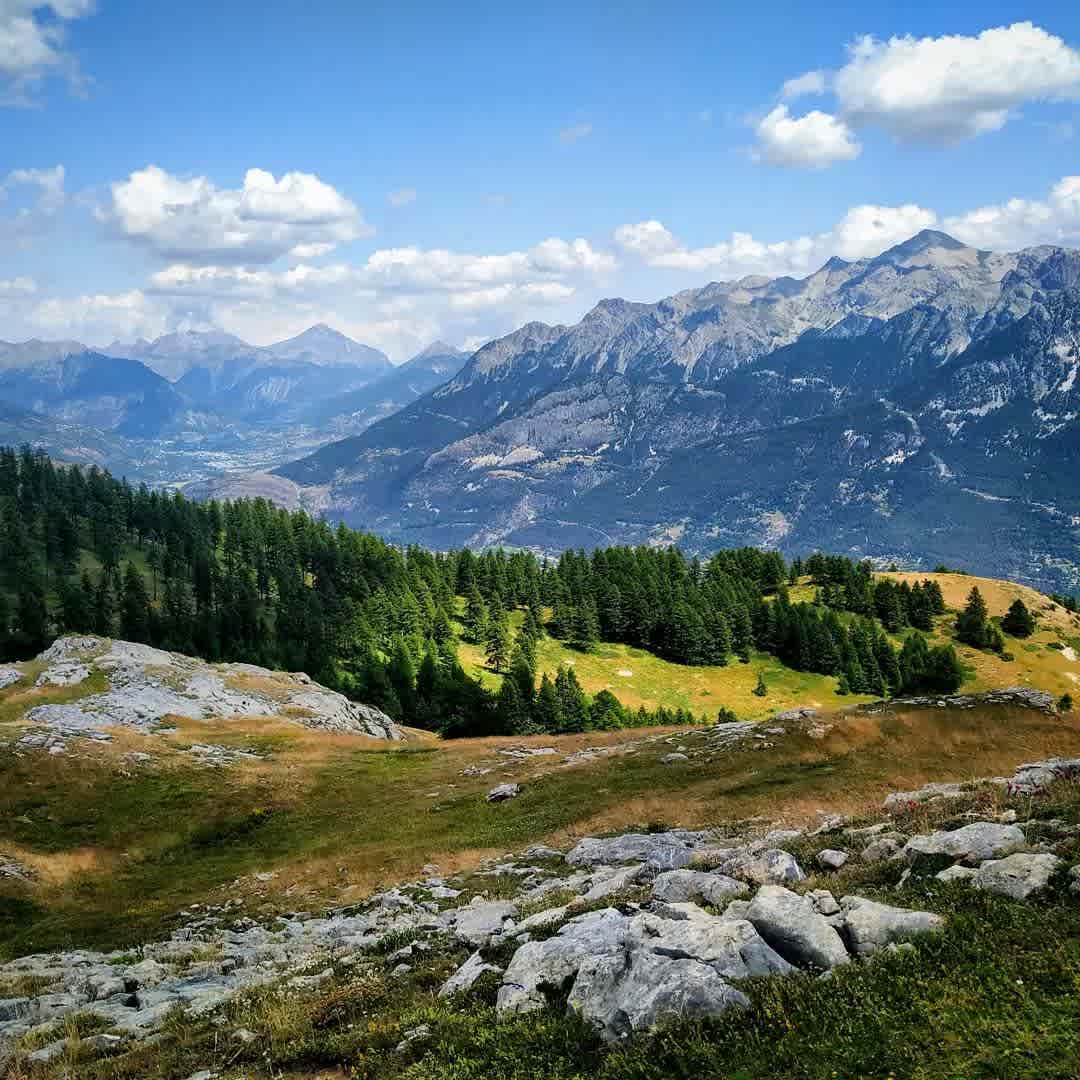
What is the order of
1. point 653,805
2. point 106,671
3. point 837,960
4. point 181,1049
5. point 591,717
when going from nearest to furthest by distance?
point 837,960, point 181,1049, point 653,805, point 106,671, point 591,717

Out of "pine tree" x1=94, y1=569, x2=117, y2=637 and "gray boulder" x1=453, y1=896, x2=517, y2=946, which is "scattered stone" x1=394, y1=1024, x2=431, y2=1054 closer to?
"gray boulder" x1=453, y1=896, x2=517, y2=946

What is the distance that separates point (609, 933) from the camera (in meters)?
15.8

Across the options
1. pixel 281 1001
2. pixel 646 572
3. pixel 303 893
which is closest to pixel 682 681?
pixel 646 572

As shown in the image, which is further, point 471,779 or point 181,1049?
point 471,779

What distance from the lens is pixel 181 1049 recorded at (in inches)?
631

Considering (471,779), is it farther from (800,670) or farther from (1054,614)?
(1054,614)

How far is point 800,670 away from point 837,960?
139452mm

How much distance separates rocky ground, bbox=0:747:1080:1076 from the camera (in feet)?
45.0

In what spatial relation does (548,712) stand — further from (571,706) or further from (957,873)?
(957,873)

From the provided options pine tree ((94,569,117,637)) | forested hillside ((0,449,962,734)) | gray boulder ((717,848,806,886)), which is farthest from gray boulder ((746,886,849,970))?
pine tree ((94,569,117,637))

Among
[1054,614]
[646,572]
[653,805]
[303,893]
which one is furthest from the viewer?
[646,572]

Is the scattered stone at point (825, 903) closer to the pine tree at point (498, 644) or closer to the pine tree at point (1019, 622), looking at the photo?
the pine tree at point (498, 644)

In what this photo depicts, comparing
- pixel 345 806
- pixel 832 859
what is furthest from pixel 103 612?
pixel 832 859

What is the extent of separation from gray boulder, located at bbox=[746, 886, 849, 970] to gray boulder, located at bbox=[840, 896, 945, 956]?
0.41 metres
